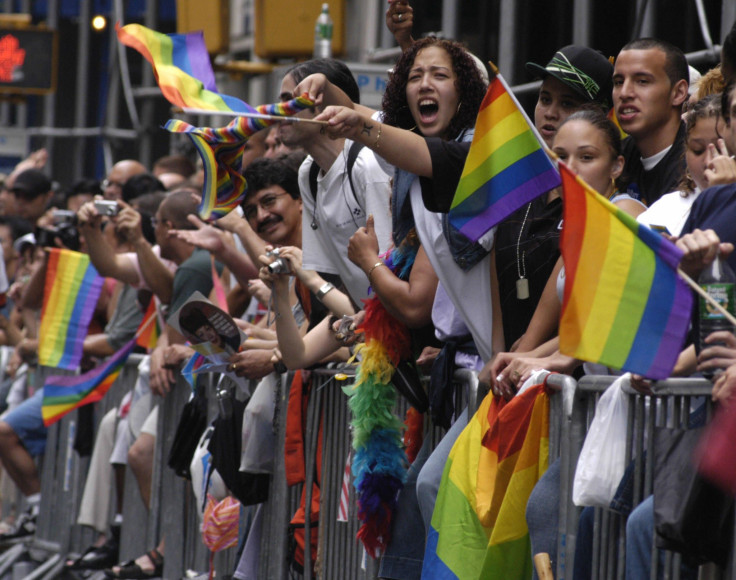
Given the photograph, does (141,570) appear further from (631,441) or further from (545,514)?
(631,441)

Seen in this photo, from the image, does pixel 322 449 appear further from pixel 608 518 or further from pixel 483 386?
pixel 608 518

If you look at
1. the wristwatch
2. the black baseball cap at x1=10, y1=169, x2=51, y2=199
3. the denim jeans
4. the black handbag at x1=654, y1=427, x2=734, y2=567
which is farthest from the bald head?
the black handbag at x1=654, y1=427, x2=734, y2=567

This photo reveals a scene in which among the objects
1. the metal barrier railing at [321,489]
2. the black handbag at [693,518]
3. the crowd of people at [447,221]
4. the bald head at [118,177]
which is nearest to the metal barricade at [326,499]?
the metal barrier railing at [321,489]

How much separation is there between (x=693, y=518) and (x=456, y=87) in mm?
2319

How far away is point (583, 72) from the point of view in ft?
18.3

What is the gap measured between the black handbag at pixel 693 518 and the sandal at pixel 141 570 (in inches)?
189

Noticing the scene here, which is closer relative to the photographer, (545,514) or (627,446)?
(627,446)

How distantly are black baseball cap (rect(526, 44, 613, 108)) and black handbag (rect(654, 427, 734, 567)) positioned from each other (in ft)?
7.85

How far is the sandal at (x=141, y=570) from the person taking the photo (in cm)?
776

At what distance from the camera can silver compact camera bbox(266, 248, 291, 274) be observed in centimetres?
598

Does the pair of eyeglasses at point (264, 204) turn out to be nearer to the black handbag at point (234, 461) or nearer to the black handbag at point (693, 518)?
the black handbag at point (234, 461)

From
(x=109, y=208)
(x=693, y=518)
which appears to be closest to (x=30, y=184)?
(x=109, y=208)

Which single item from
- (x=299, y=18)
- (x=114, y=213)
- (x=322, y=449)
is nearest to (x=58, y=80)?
(x=299, y=18)

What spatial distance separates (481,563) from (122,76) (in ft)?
54.9
